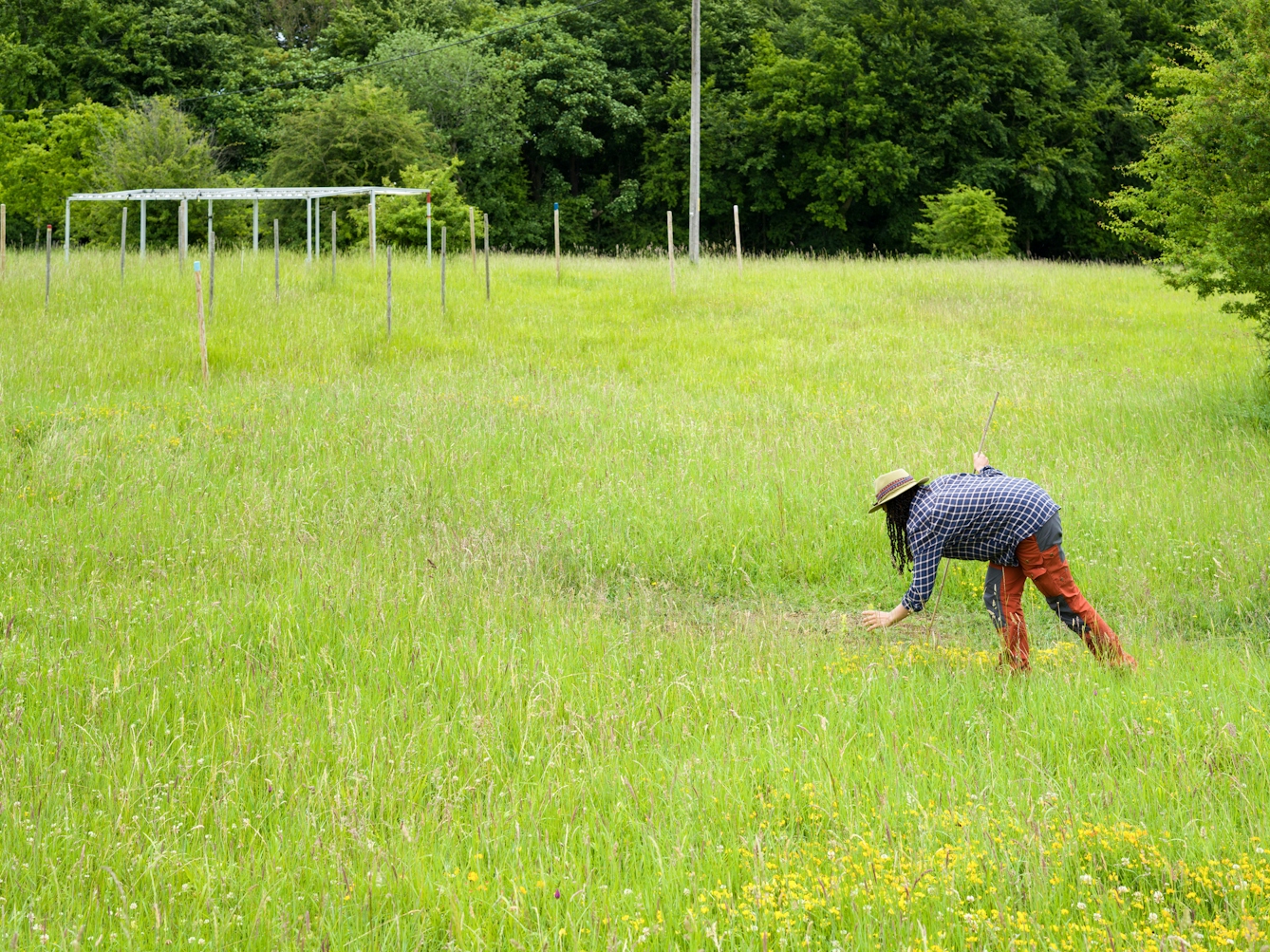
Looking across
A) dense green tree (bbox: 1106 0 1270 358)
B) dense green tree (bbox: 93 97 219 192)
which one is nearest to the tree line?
dense green tree (bbox: 93 97 219 192)

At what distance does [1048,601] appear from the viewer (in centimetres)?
549

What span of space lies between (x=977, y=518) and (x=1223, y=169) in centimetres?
747

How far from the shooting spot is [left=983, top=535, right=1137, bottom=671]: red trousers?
5.33 m

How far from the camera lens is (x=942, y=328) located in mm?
17688

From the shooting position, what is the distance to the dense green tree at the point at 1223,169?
1023cm

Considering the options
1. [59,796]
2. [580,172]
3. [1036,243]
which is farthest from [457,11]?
[59,796]

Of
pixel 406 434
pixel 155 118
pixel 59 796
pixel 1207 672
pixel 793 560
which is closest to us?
pixel 59 796

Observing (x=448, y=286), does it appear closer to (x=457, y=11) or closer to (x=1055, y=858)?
(x=1055, y=858)

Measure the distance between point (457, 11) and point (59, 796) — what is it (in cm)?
4947

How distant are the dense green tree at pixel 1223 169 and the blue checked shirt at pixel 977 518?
251 inches

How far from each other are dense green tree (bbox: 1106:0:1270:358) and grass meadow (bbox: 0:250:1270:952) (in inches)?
56.5

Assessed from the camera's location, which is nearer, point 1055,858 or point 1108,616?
point 1055,858

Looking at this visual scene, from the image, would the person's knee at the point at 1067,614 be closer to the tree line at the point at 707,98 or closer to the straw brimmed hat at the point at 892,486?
the straw brimmed hat at the point at 892,486

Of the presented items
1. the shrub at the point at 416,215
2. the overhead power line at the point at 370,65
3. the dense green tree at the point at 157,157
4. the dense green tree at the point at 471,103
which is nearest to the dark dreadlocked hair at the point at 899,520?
the shrub at the point at 416,215
